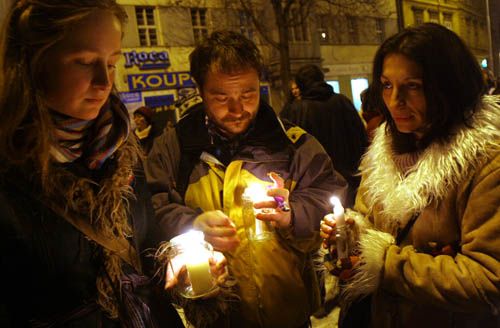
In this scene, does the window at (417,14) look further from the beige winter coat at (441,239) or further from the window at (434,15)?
the beige winter coat at (441,239)

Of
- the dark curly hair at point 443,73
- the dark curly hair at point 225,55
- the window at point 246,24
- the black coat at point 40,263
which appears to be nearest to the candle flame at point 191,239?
the black coat at point 40,263

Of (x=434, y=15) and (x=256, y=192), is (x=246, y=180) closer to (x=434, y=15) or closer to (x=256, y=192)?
(x=256, y=192)

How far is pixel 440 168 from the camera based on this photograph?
1.75 metres

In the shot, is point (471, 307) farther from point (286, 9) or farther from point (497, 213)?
point (286, 9)

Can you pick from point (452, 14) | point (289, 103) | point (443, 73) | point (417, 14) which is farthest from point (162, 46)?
point (452, 14)

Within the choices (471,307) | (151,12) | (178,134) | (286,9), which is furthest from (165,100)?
(471,307)

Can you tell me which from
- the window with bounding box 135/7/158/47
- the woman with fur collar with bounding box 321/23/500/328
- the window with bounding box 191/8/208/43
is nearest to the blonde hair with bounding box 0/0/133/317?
the woman with fur collar with bounding box 321/23/500/328

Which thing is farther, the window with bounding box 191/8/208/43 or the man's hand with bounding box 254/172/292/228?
the window with bounding box 191/8/208/43

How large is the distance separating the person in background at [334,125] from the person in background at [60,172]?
3.88 metres

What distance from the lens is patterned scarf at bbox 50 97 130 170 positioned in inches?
58.0

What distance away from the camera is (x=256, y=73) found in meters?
2.24

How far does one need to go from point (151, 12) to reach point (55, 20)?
19.0 m

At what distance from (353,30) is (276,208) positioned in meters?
24.1

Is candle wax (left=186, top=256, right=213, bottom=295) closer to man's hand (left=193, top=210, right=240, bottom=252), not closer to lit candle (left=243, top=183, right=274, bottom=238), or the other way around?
man's hand (left=193, top=210, right=240, bottom=252)
